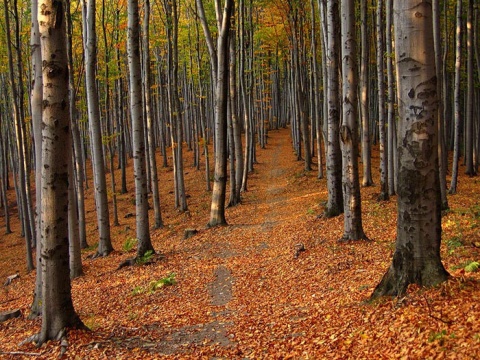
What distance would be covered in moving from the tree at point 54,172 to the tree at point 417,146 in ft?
12.8

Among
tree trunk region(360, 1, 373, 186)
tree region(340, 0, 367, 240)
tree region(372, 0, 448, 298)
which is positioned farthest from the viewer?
tree trunk region(360, 1, 373, 186)

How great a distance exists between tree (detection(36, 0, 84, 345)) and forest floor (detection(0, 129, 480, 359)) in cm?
40

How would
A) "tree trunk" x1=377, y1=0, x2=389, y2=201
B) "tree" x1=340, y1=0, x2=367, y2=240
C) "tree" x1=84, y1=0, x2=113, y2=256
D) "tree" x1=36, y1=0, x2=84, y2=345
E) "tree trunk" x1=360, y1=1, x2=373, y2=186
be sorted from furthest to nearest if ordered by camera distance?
1. "tree trunk" x1=360, y1=1, x2=373, y2=186
2. "tree trunk" x1=377, y1=0, x2=389, y2=201
3. "tree" x1=84, y1=0, x2=113, y2=256
4. "tree" x1=340, y1=0, x2=367, y2=240
5. "tree" x1=36, y1=0, x2=84, y2=345

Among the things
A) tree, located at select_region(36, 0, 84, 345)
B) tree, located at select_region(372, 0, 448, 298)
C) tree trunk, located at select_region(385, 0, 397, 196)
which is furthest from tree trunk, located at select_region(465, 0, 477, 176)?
tree, located at select_region(36, 0, 84, 345)

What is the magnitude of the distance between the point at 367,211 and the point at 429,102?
8.78 meters

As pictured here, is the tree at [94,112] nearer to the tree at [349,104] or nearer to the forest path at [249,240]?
the forest path at [249,240]

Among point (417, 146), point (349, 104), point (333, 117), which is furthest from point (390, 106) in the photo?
point (417, 146)

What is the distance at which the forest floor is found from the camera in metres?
4.29

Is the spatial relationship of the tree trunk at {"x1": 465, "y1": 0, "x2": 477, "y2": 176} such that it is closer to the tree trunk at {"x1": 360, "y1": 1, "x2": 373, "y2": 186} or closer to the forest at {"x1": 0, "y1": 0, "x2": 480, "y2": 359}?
the forest at {"x1": 0, "y1": 0, "x2": 480, "y2": 359}

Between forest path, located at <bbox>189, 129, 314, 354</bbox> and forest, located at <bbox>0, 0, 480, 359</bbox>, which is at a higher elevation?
forest, located at <bbox>0, 0, 480, 359</bbox>

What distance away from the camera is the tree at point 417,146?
181 inches

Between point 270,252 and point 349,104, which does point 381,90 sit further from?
point 270,252

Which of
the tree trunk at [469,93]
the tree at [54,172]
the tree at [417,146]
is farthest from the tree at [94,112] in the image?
the tree trunk at [469,93]

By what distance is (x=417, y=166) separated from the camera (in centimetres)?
468
